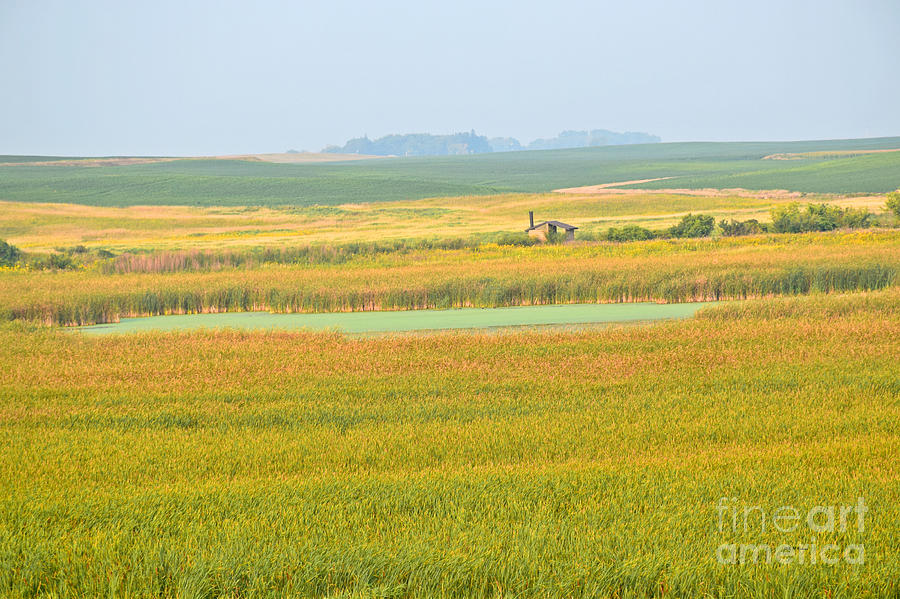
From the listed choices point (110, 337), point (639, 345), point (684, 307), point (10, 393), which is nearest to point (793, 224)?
point (684, 307)

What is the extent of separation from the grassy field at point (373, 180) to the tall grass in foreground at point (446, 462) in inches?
2949

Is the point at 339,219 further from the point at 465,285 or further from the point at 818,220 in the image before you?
the point at 465,285

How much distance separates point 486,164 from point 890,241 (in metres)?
138

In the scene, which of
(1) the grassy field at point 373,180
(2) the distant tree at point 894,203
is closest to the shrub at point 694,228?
(2) the distant tree at point 894,203

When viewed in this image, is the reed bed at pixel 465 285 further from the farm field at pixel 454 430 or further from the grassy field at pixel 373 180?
the grassy field at pixel 373 180

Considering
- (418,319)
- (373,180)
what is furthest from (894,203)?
(373,180)

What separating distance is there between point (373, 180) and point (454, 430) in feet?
356

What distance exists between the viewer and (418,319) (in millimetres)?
24562

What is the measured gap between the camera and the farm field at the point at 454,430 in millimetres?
5629

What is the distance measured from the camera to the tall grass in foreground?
5551 millimetres

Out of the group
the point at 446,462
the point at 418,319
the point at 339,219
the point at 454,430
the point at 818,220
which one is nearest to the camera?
the point at 446,462

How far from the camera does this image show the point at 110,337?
19.8 metres

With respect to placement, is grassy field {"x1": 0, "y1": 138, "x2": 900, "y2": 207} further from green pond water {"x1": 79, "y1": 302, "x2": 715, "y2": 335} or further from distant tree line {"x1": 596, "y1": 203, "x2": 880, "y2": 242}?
green pond water {"x1": 79, "y1": 302, "x2": 715, "y2": 335}

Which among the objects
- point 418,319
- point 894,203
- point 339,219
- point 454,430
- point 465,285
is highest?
point 894,203
